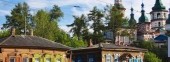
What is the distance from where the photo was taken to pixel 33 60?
49.8 m

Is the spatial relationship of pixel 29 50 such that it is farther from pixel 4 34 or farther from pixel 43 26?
pixel 43 26

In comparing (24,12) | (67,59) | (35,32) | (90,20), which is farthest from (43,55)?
(90,20)

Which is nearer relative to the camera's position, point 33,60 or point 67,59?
point 33,60

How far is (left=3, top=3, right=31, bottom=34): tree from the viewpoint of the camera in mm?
85812

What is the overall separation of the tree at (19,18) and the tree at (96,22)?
1490cm

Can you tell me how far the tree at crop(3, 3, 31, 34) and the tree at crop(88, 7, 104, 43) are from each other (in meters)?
14.9

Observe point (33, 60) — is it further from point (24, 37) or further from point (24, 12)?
point (24, 12)

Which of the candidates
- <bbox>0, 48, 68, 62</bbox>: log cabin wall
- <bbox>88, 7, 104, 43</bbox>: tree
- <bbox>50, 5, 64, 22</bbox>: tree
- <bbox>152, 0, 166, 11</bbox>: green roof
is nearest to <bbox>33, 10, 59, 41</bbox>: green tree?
<bbox>50, 5, 64, 22</bbox>: tree

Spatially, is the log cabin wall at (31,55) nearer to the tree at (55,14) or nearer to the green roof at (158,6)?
the tree at (55,14)

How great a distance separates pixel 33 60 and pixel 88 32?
50622mm

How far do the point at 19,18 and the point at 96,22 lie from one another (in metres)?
18.5

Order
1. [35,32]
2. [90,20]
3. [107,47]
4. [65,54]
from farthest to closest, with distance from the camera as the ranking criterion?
[90,20] → [35,32] → [107,47] → [65,54]

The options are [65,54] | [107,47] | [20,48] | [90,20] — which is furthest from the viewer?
[90,20]

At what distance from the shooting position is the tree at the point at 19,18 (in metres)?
85.8
